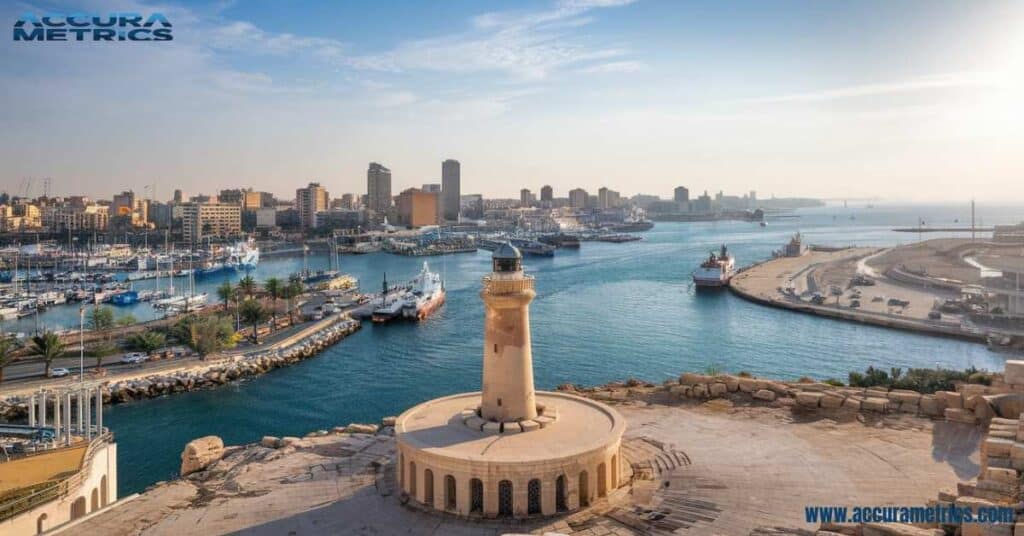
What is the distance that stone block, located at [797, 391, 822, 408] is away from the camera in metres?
12.4

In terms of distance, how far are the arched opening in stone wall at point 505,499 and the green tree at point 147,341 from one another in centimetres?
2123

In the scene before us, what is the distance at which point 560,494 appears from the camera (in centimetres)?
852

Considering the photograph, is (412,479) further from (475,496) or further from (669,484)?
(669,484)

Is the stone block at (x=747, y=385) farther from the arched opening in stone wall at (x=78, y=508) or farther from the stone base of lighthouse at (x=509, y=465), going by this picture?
the arched opening in stone wall at (x=78, y=508)

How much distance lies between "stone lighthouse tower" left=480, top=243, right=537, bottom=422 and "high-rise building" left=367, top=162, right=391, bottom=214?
586ft

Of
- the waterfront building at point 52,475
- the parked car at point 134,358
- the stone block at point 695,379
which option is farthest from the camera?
the parked car at point 134,358

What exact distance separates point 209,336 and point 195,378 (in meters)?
2.30

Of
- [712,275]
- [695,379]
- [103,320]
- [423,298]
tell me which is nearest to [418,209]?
[712,275]

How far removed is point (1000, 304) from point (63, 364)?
3947 centimetres

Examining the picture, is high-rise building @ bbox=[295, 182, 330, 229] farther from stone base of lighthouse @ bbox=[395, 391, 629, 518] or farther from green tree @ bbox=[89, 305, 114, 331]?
stone base of lighthouse @ bbox=[395, 391, 629, 518]

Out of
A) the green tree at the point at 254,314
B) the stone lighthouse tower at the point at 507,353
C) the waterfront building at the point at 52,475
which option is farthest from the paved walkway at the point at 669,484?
the green tree at the point at 254,314

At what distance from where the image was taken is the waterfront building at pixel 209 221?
4453 inches

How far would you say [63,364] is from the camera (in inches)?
977

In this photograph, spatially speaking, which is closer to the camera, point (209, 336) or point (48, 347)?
point (48, 347)
